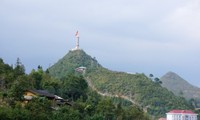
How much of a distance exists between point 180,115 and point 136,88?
467 inches

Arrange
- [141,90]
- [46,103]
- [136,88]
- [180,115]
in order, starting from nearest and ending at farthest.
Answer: [46,103], [180,115], [141,90], [136,88]

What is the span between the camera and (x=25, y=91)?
48.3 metres

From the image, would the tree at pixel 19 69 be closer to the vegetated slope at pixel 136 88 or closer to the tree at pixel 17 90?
the tree at pixel 17 90

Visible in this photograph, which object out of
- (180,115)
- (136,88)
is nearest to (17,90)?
(180,115)

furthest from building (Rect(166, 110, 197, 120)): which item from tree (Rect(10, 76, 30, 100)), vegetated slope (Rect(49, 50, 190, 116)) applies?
tree (Rect(10, 76, 30, 100))

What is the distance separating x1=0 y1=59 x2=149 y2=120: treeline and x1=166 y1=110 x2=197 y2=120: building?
3281 cm

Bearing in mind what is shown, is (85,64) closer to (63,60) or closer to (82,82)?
(63,60)

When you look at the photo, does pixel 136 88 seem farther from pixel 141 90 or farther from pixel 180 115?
pixel 180 115

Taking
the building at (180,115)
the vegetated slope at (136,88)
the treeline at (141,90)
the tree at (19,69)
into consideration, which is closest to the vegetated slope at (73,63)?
the vegetated slope at (136,88)

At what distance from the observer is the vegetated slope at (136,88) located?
10206cm

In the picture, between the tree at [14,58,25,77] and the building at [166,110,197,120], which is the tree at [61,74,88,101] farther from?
the building at [166,110,197,120]

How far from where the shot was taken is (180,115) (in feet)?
314

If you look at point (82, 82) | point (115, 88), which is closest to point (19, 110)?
point (82, 82)

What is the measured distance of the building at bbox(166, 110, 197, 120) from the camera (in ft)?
315
